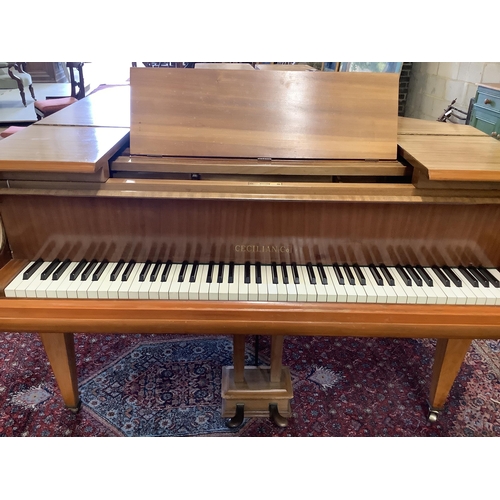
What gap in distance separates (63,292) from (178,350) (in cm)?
107

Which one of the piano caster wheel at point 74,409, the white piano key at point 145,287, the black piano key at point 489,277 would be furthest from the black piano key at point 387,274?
the piano caster wheel at point 74,409

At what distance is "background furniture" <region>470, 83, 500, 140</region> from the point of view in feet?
10.1

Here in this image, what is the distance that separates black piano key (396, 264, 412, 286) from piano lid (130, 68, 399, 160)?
15.8 inches

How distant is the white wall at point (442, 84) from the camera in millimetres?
3740

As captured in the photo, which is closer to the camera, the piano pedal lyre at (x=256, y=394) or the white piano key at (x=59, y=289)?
the white piano key at (x=59, y=289)

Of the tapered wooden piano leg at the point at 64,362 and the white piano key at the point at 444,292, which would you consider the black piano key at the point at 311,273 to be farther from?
the tapered wooden piano leg at the point at 64,362

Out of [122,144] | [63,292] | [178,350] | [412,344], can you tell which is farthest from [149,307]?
[412,344]

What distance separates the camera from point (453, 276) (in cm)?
147

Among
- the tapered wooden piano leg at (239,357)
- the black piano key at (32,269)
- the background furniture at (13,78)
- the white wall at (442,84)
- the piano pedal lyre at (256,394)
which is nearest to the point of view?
the black piano key at (32,269)

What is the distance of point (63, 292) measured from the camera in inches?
54.0

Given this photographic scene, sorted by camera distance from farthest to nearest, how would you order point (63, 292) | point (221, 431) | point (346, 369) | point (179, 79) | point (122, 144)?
point (346, 369), point (221, 431), point (122, 144), point (179, 79), point (63, 292)

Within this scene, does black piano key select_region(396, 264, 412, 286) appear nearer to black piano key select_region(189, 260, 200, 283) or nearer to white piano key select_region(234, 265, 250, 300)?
white piano key select_region(234, 265, 250, 300)

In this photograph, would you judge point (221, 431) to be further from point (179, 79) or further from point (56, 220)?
point (179, 79)

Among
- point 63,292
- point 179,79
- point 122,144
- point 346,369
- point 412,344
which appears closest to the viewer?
point 63,292
